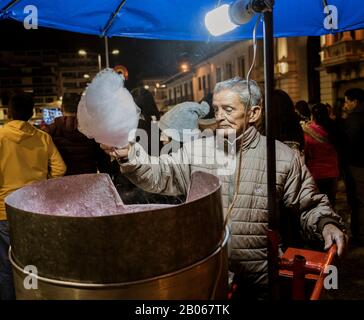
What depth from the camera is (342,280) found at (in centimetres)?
442

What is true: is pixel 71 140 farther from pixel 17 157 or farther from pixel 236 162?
pixel 236 162

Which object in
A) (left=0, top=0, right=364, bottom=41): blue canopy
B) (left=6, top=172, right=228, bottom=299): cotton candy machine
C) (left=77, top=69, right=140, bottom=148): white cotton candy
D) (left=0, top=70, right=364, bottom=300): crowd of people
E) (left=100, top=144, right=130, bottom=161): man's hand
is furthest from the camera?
(left=0, top=0, right=364, bottom=41): blue canopy

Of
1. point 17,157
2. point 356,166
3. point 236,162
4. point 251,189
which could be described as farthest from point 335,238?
point 356,166

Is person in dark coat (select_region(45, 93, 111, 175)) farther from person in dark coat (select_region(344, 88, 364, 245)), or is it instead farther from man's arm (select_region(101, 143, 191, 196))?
person in dark coat (select_region(344, 88, 364, 245))

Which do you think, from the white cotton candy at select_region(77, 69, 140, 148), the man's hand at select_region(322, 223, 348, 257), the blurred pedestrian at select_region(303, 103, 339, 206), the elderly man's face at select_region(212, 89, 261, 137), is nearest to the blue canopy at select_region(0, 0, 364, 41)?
the elderly man's face at select_region(212, 89, 261, 137)

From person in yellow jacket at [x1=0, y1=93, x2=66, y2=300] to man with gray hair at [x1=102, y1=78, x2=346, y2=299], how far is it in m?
1.76

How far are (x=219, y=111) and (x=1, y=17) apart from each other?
144 centimetres

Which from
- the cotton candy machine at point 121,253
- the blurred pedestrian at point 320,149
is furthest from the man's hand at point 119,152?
the blurred pedestrian at point 320,149

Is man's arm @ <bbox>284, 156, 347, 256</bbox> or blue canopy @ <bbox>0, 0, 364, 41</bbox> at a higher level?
blue canopy @ <bbox>0, 0, 364, 41</bbox>

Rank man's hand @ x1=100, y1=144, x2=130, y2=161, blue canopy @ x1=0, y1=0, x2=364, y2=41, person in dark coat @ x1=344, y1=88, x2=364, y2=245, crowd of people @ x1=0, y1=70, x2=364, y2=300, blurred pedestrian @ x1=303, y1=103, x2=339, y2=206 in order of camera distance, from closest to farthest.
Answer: man's hand @ x1=100, y1=144, x2=130, y2=161
crowd of people @ x1=0, y1=70, x2=364, y2=300
blue canopy @ x1=0, y1=0, x2=364, y2=41
person in dark coat @ x1=344, y1=88, x2=364, y2=245
blurred pedestrian @ x1=303, y1=103, x2=339, y2=206

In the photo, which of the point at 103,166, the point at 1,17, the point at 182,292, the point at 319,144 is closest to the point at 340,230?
the point at 182,292

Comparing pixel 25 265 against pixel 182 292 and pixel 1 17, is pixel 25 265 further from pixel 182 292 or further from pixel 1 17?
pixel 1 17

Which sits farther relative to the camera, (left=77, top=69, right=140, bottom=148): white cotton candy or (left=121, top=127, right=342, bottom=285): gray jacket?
(left=121, top=127, right=342, bottom=285): gray jacket

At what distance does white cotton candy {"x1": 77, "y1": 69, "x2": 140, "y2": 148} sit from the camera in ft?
4.54
